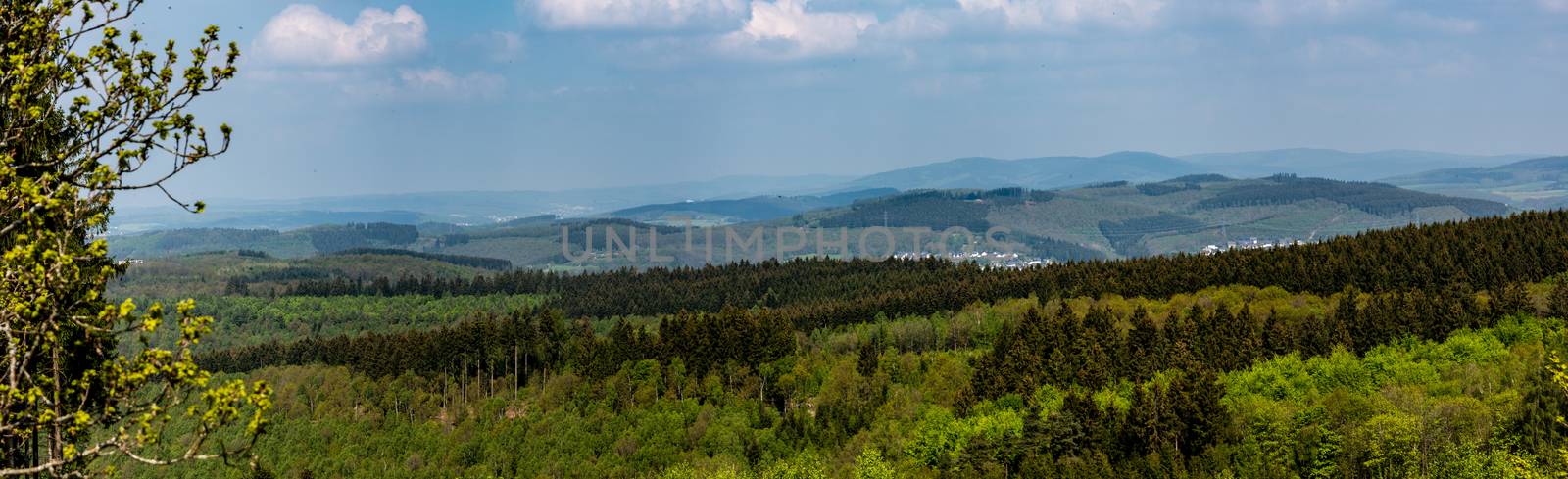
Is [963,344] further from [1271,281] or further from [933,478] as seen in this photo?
[933,478]

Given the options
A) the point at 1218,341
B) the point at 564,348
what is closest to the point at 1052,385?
the point at 1218,341

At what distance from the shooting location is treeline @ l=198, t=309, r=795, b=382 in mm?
139375

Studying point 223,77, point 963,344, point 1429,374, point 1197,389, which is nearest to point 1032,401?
point 1197,389

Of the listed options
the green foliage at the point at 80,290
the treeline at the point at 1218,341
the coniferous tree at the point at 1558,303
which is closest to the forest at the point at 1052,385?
the treeline at the point at 1218,341

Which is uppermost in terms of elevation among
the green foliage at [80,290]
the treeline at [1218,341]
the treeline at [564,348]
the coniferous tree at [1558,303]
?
the green foliage at [80,290]

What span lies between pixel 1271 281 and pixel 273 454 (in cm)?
14305

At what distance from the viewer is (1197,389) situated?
8569 cm

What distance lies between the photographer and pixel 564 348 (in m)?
156

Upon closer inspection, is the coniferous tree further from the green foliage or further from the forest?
the green foliage

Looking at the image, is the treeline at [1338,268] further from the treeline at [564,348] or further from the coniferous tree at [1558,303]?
the treeline at [564,348]

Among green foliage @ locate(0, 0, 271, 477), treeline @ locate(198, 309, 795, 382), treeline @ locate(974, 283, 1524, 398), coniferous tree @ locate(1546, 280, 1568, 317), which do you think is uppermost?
green foliage @ locate(0, 0, 271, 477)

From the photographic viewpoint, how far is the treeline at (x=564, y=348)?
139 metres

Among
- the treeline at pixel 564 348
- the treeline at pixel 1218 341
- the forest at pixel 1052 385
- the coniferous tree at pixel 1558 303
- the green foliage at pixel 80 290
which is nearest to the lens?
the green foliage at pixel 80 290

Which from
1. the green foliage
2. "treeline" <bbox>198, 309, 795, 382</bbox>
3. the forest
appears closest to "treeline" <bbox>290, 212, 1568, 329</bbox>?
the forest
